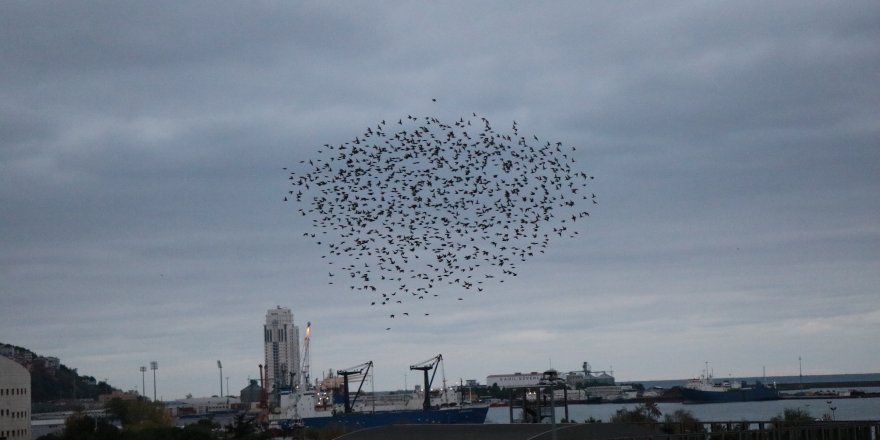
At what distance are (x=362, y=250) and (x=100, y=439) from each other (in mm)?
44366

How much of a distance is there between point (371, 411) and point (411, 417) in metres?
22.9

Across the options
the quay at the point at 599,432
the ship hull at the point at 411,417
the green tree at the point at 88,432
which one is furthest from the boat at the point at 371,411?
the quay at the point at 599,432

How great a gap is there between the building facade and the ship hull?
4468cm

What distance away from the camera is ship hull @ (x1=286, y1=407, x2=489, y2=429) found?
161 m

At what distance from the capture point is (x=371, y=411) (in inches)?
7244

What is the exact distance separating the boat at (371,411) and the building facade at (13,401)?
128 feet

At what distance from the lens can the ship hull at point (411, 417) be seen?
161250 mm

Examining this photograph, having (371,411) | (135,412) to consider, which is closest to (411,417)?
(371,411)

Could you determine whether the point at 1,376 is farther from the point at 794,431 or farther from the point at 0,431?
the point at 794,431

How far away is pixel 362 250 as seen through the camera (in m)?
51.9

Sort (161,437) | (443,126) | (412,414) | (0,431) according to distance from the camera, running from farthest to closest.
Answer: (412,414) → (0,431) → (161,437) → (443,126)

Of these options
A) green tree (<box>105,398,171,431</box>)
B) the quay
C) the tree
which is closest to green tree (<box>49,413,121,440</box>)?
the quay

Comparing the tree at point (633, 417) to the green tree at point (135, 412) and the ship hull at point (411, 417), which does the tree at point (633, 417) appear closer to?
the ship hull at point (411, 417)

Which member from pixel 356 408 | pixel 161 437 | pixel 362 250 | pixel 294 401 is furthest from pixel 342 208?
pixel 356 408
